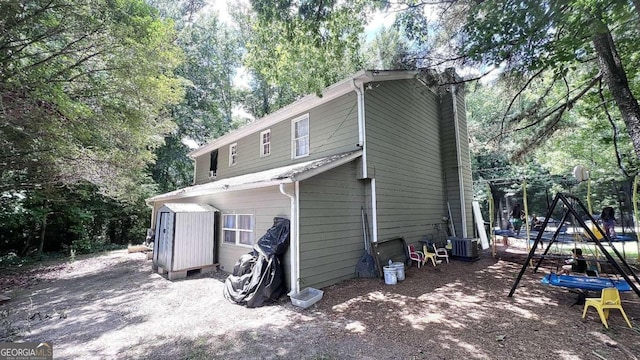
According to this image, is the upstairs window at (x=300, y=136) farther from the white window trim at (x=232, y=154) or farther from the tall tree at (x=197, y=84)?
the tall tree at (x=197, y=84)

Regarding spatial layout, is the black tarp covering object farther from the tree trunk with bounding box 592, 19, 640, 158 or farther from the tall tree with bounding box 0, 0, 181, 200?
the tree trunk with bounding box 592, 19, 640, 158

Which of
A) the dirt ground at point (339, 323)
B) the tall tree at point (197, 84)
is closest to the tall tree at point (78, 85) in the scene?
the dirt ground at point (339, 323)

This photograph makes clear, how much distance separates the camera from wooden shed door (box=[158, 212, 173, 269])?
762cm

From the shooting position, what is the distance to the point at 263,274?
18.1ft

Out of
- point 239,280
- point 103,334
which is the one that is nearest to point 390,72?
point 239,280

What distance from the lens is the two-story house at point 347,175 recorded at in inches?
240

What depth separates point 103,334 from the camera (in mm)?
4223

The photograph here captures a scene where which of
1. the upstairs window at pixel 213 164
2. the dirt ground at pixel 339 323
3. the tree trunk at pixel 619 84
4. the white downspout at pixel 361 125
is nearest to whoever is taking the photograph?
the dirt ground at pixel 339 323

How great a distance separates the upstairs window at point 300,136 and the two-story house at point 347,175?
1.3 inches

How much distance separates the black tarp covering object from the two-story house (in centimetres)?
27

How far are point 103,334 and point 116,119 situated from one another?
5.11 metres

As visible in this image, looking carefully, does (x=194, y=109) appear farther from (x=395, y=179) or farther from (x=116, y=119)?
(x=395, y=179)

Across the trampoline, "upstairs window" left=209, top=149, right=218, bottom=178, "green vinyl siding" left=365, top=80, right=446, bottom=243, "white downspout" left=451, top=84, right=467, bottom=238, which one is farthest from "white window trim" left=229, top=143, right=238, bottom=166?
the trampoline

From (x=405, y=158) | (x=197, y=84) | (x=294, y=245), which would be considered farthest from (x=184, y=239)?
(x=197, y=84)
